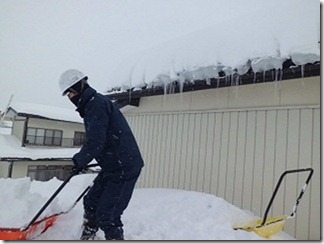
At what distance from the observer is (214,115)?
2246mm

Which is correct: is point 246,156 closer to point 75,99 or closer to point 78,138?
point 75,99

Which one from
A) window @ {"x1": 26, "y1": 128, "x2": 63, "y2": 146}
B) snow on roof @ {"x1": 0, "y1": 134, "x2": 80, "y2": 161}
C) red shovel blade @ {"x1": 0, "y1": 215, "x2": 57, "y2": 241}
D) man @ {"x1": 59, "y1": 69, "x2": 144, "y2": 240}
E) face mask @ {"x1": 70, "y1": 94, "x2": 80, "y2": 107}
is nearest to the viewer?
red shovel blade @ {"x1": 0, "y1": 215, "x2": 57, "y2": 241}

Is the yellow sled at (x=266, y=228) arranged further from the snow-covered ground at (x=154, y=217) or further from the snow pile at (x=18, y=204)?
the snow pile at (x=18, y=204)

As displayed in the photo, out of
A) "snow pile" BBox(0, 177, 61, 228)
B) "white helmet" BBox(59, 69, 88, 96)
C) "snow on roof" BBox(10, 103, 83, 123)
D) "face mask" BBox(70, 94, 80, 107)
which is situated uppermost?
"snow on roof" BBox(10, 103, 83, 123)

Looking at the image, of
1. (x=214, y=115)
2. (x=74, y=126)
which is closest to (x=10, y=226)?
(x=214, y=115)

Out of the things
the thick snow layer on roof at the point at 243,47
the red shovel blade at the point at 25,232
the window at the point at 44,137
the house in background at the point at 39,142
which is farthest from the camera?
the window at the point at 44,137

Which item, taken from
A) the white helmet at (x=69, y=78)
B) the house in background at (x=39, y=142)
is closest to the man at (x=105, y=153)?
the white helmet at (x=69, y=78)

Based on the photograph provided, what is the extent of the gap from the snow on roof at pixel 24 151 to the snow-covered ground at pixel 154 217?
336 cm

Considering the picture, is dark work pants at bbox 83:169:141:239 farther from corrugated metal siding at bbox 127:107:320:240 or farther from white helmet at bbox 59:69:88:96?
corrugated metal siding at bbox 127:107:320:240

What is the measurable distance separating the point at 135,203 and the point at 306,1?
2005 mm

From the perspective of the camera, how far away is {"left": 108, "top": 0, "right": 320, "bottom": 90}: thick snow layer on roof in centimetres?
162

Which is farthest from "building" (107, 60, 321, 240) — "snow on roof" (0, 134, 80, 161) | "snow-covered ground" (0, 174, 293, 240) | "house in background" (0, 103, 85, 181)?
"snow on roof" (0, 134, 80, 161)

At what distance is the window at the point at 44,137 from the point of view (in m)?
5.41

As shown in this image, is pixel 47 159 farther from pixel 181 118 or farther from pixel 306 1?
pixel 306 1
